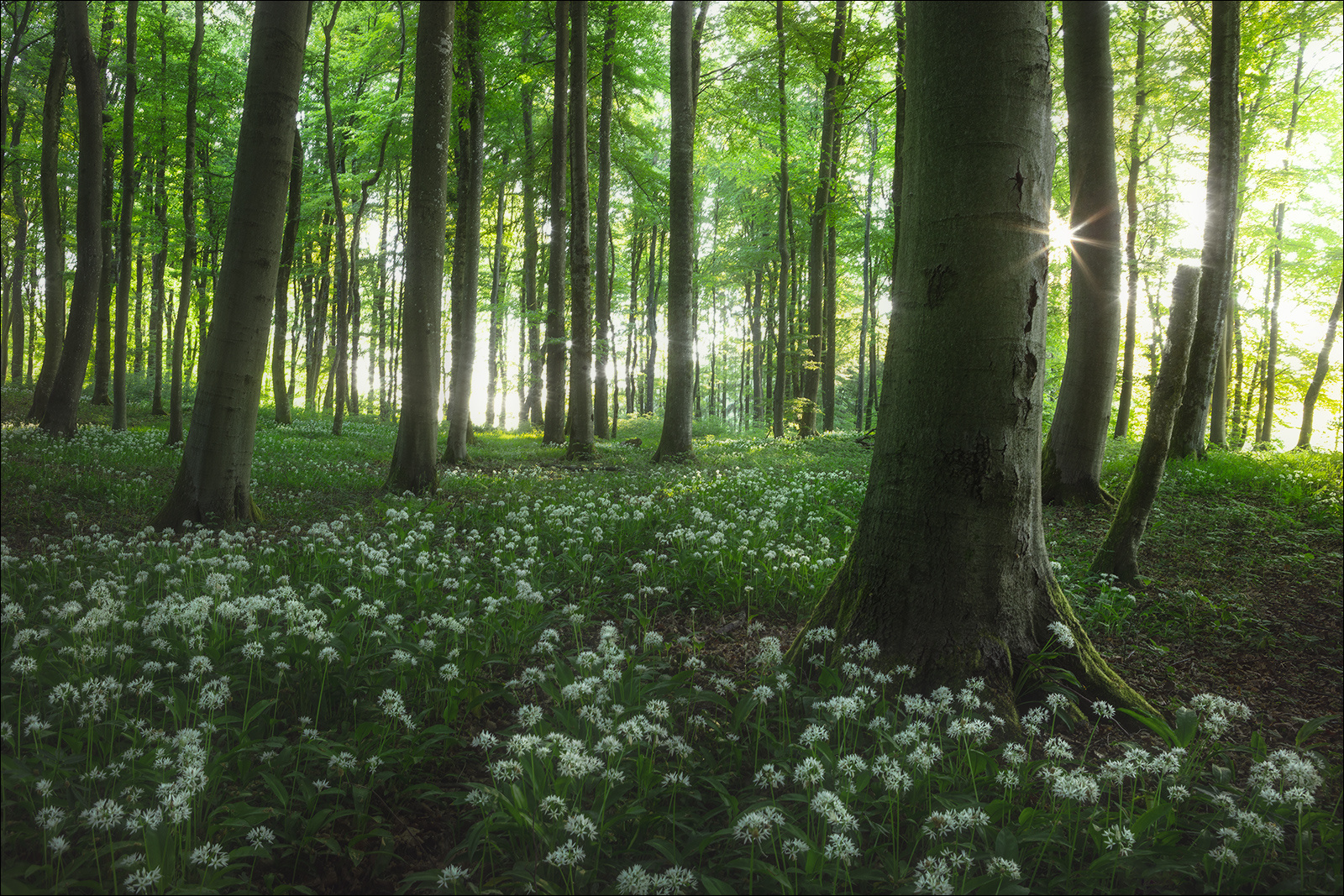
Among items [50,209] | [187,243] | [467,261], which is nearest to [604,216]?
[467,261]

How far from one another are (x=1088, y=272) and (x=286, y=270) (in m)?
16.5

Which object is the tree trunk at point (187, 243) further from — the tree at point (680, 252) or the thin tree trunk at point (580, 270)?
the tree at point (680, 252)

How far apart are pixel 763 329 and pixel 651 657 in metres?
39.5

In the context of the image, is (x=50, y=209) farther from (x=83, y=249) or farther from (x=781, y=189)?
(x=781, y=189)

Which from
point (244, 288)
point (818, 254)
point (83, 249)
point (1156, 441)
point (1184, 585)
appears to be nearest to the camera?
point (1156, 441)

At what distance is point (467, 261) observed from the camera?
41.9ft

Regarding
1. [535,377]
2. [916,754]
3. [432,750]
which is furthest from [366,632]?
[535,377]

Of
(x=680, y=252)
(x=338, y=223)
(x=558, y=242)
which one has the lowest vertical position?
(x=680, y=252)

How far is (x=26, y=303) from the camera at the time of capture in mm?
37594

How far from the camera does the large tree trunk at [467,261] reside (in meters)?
12.1

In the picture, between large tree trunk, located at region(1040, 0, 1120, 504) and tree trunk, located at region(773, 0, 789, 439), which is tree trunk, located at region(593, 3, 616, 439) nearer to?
tree trunk, located at region(773, 0, 789, 439)

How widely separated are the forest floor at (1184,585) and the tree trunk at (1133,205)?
374 cm

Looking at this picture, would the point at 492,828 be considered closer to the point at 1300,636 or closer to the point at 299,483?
the point at 1300,636

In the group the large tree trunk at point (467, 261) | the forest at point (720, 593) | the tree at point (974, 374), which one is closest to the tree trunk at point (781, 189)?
the forest at point (720, 593)
